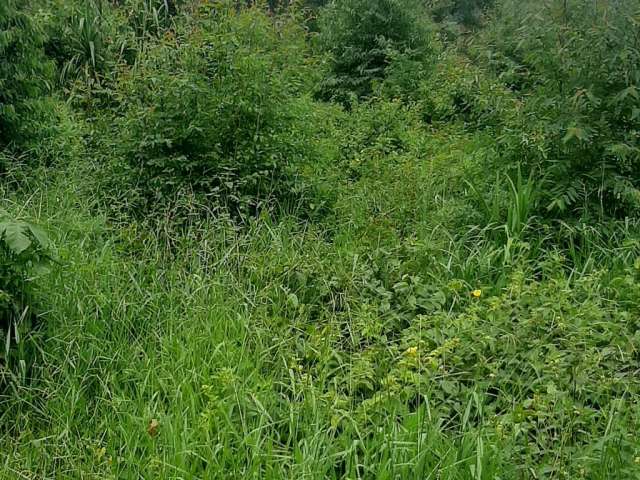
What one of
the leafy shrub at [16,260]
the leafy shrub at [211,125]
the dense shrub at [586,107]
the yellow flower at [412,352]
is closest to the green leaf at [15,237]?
the leafy shrub at [16,260]

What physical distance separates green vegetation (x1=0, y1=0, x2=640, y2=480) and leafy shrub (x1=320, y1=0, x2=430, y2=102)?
231 cm

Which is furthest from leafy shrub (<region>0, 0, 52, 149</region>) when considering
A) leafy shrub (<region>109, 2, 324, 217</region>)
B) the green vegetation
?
leafy shrub (<region>109, 2, 324, 217</region>)

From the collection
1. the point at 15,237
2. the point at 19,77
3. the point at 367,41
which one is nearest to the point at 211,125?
the point at 19,77

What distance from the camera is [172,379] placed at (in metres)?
2.34

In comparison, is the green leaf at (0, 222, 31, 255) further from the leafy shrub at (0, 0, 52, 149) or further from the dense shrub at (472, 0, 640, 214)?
the dense shrub at (472, 0, 640, 214)

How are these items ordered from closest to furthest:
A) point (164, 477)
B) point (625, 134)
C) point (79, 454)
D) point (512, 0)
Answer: point (164, 477) → point (79, 454) → point (625, 134) → point (512, 0)

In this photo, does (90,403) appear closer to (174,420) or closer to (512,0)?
(174,420)

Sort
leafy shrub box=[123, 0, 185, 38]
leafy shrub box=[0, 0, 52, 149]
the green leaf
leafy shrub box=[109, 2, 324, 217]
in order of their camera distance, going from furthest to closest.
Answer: leafy shrub box=[123, 0, 185, 38], leafy shrub box=[0, 0, 52, 149], leafy shrub box=[109, 2, 324, 217], the green leaf

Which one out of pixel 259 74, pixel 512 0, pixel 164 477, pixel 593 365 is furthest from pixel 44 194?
pixel 512 0

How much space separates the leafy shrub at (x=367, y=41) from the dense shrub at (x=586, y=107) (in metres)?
4.15

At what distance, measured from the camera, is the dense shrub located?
3434 mm

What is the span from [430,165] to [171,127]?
1.83 meters

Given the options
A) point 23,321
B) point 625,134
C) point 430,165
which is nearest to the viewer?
point 23,321

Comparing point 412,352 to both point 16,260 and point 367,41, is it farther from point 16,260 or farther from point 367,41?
point 367,41
